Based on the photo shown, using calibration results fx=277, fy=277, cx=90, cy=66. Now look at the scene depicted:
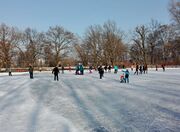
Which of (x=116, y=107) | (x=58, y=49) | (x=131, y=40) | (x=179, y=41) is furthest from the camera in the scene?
(x=131, y=40)

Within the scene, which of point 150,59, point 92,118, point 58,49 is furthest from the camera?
point 150,59

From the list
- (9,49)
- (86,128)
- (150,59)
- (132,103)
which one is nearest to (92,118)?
(86,128)

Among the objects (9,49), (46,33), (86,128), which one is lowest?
(86,128)

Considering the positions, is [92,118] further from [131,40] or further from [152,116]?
[131,40]

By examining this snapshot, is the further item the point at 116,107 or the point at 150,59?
the point at 150,59

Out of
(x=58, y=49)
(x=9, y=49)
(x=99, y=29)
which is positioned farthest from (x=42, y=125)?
(x=99, y=29)

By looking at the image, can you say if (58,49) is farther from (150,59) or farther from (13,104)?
(13,104)

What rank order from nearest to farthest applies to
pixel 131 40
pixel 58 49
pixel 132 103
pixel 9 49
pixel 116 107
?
pixel 116 107
pixel 132 103
pixel 9 49
pixel 58 49
pixel 131 40

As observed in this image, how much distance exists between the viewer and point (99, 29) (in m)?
73.6

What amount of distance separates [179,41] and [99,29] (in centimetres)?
3252

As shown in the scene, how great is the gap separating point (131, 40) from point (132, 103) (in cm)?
6397

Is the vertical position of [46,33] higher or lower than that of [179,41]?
higher

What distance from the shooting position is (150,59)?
3356 inches

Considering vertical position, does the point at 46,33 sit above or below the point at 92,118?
above
